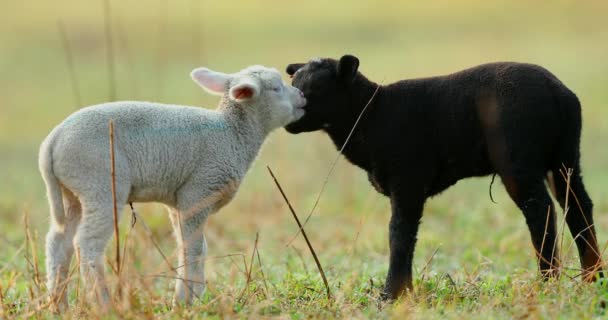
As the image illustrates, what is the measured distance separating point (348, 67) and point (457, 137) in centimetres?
98

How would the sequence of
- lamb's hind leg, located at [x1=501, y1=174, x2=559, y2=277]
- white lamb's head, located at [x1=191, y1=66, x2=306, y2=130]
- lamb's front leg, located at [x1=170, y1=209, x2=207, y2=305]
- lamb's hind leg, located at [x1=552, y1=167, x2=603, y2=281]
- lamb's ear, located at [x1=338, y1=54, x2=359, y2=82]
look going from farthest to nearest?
lamb's ear, located at [x1=338, y1=54, x2=359, y2=82] < white lamb's head, located at [x1=191, y1=66, x2=306, y2=130] < lamb's hind leg, located at [x1=552, y1=167, x2=603, y2=281] < lamb's hind leg, located at [x1=501, y1=174, x2=559, y2=277] < lamb's front leg, located at [x1=170, y1=209, x2=207, y2=305]

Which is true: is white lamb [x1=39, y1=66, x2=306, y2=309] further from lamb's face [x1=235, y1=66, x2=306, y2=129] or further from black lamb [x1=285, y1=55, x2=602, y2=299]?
black lamb [x1=285, y1=55, x2=602, y2=299]

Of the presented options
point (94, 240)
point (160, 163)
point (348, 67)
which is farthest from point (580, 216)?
point (94, 240)

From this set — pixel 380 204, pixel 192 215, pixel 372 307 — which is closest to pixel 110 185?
pixel 192 215

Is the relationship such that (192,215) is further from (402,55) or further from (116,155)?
(402,55)

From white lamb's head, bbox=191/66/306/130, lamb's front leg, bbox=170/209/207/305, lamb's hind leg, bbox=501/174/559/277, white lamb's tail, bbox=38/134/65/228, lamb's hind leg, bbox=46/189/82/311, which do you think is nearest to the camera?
white lamb's tail, bbox=38/134/65/228

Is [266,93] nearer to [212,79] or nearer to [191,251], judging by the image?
[212,79]

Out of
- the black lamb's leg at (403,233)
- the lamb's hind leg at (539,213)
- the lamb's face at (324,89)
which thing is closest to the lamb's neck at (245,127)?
the lamb's face at (324,89)

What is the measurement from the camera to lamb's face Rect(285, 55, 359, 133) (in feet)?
23.2

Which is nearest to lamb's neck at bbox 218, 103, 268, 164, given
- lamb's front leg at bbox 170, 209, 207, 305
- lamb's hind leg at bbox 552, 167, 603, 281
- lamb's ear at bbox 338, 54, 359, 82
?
lamb's front leg at bbox 170, 209, 207, 305

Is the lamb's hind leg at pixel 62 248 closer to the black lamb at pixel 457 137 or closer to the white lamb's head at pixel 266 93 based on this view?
the white lamb's head at pixel 266 93

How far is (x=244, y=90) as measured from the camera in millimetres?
6562

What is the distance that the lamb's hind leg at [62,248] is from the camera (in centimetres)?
611

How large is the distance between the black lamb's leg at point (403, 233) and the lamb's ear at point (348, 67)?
964 millimetres
